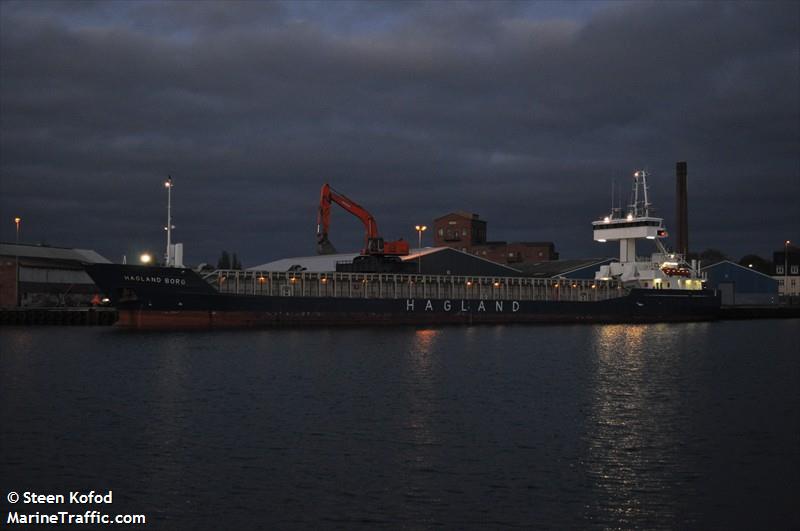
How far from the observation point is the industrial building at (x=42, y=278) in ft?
256

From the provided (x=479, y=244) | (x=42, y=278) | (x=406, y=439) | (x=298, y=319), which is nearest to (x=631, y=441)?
(x=406, y=439)

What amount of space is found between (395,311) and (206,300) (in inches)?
631

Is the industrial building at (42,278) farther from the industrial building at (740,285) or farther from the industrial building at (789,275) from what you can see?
the industrial building at (789,275)

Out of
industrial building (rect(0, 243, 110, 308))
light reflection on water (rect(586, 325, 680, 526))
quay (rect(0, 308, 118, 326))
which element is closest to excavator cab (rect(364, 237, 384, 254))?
quay (rect(0, 308, 118, 326))

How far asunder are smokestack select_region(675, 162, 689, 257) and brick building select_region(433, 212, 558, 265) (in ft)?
105

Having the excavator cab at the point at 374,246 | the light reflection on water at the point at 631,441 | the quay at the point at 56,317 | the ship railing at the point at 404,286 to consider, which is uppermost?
the excavator cab at the point at 374,246

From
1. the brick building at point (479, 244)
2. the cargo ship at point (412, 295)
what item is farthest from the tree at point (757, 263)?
the cargo ship at point (412, 295)

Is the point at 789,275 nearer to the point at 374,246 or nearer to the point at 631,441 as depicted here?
the point at 374,246

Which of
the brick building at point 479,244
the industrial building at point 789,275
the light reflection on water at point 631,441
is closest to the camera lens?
the light reflection on water at point 631,441

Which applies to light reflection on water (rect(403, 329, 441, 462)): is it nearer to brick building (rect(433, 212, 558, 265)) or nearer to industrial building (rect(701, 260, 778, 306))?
industrial building (rect(701, 260, 778, 306))

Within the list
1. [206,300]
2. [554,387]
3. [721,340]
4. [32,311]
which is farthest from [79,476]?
[32,311]

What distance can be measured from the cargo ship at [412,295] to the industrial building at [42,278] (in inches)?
1124

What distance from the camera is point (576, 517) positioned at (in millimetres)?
13602

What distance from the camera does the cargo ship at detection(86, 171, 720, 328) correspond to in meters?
54.5
